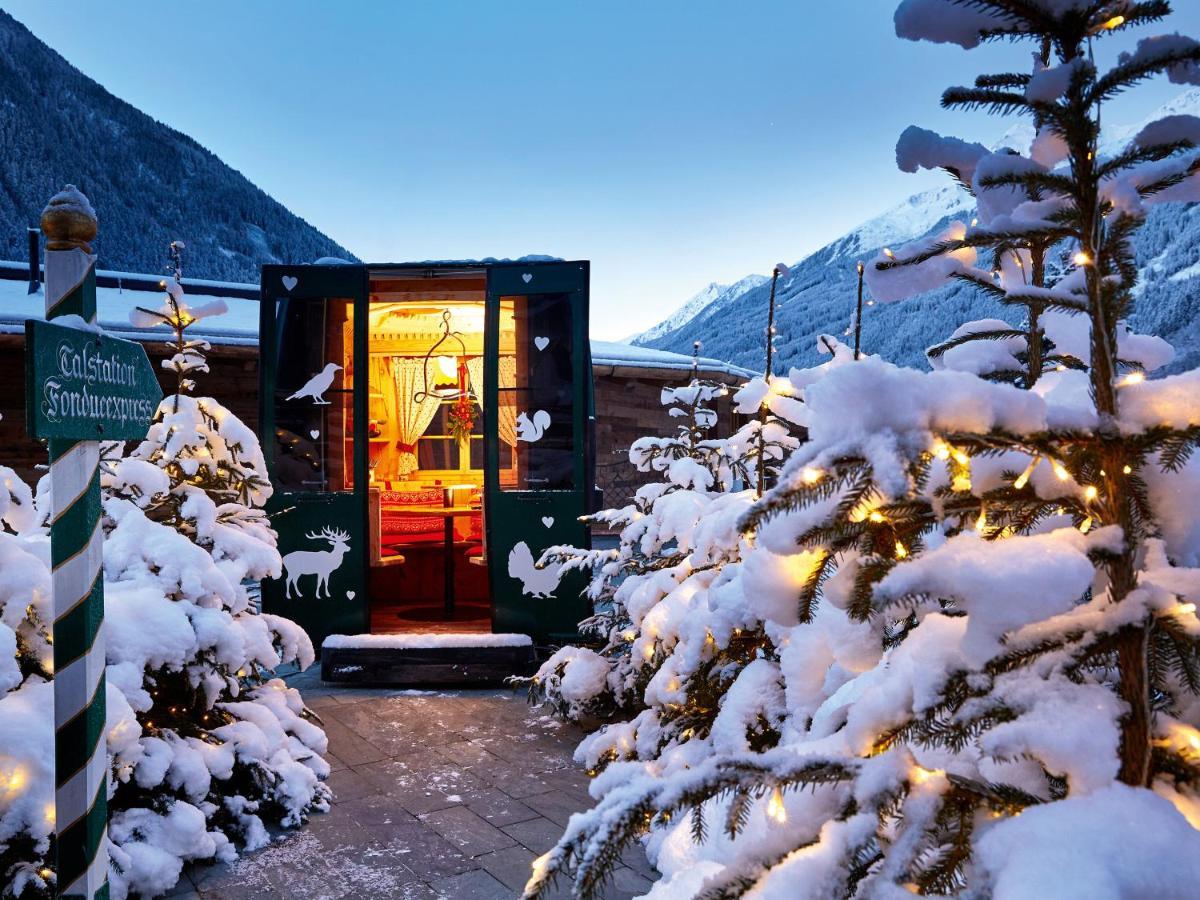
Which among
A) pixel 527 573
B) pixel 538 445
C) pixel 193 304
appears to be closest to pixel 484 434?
pixel 538 445

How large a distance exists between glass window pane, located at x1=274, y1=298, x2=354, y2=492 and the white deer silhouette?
40cm

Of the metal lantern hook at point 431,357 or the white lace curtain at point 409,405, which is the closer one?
the metal lantern hook at point 431,357

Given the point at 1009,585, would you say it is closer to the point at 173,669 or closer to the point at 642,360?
the point at 173,669

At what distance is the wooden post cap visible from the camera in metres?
2.70

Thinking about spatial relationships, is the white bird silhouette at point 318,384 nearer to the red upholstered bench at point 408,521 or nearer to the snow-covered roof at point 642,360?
the red upholstered bench at point 408,521

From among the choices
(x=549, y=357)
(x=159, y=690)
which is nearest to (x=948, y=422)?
(x=159, y=690)

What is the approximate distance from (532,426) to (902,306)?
12.3m

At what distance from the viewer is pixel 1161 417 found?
1.12 metres

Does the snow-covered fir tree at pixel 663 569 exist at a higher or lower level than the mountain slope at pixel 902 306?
lower

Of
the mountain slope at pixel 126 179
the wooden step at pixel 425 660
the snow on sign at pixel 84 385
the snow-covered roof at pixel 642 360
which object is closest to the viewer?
the snow on sign at pixel 84 385

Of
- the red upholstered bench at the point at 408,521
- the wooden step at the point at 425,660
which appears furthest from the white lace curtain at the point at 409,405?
the wooden step at the point at 425,660

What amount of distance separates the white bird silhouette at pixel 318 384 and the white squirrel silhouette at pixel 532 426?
1647 millimetres

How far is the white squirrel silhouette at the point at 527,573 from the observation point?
698 centimetres

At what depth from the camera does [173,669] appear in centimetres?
384
